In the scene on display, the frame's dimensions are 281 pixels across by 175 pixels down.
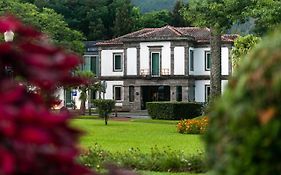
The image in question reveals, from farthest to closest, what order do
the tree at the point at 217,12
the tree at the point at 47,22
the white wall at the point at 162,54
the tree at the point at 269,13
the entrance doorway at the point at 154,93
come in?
the entrance doorway at the point at 154,93 → the white wall at the point at 162,54 → the tree at the point at 47,22 → the tree at the point at 217,12 → the tree at the point at 269,13

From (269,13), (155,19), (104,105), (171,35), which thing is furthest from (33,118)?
(155,19)

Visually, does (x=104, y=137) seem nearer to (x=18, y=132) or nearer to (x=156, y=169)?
(x=156, y=169)

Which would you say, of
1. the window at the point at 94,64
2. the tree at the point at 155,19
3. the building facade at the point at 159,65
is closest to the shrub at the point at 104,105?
the building facade at the point at 159,65

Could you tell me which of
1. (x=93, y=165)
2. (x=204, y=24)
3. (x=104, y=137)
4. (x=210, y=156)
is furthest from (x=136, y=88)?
(x=210, y=156)

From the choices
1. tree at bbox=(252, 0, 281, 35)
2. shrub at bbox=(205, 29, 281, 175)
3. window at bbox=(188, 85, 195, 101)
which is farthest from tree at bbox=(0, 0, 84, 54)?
shrub at bbox=(205, 29, 281, 175)

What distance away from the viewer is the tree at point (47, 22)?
47969 mm

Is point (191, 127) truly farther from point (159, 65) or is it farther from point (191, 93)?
point (191, 93)

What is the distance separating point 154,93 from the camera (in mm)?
51969

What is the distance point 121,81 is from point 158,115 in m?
15.6

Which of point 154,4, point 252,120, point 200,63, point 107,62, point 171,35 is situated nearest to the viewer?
point 252,120

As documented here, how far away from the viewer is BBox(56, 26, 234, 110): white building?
4975 centimetres

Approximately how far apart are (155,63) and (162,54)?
929 millimetres

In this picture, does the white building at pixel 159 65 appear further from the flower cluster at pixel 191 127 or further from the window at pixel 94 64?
the flower cluster at pixel 191 127

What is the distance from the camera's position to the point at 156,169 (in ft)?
41.3
